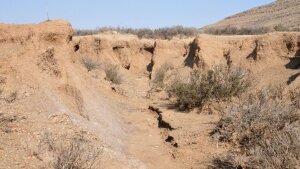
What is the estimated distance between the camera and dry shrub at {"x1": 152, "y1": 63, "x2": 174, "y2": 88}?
1934 cm

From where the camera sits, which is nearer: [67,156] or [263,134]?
[67,156]

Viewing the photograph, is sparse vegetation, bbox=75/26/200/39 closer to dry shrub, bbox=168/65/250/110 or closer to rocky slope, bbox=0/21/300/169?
rocky slope, bbox=0/21/300/169

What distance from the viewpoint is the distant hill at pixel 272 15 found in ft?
146

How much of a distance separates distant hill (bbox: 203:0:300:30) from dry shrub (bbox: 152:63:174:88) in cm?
2070

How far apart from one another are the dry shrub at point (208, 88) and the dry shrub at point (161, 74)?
561cm

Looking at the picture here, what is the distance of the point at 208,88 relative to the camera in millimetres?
12031

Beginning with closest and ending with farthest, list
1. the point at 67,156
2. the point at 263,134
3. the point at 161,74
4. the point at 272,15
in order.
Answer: the point at 67,156
the point at 263,134
the point at 161,74
the point at 272,15

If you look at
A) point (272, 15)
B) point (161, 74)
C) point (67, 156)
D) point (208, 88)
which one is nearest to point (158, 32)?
point (161, 74)

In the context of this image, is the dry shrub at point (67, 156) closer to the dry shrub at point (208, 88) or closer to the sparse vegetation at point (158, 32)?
the dry shrub at point (208, 88)

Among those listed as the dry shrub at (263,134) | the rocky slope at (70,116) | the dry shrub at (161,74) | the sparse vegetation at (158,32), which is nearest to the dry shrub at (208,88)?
the rocky slope at (70,116)

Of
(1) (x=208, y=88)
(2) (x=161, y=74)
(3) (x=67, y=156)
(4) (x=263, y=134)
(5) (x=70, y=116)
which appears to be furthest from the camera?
(2) (x=161, y=74)

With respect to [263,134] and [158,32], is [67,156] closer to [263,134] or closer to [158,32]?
[263,134]

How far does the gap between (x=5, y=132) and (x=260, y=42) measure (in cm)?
1349

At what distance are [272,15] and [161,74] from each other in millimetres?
34636
